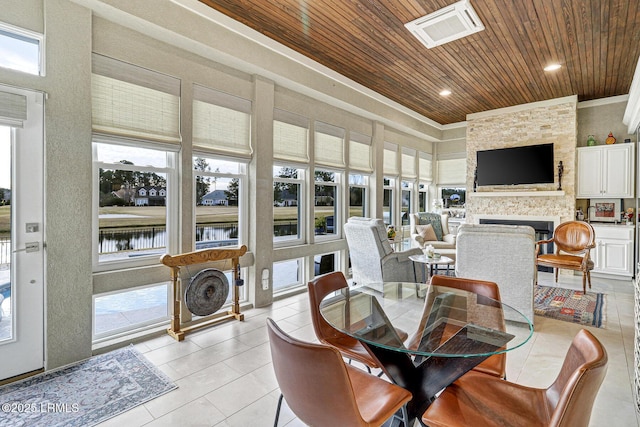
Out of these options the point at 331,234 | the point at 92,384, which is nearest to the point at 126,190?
the point at 92,384

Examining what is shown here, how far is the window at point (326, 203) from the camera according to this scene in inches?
209

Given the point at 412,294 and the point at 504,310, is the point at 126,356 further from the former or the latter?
the point at 504,310

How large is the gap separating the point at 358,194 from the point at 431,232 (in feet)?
5.53

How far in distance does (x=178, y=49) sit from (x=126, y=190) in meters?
1.53

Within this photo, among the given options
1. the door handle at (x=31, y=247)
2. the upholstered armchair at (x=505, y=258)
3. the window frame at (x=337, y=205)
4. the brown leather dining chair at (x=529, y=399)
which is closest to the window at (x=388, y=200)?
the window frame at (x=337, y=205)

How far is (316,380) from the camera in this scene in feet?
3.82

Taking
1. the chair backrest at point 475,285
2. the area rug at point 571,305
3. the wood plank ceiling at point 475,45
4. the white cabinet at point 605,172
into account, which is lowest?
the area rug at point 571,305

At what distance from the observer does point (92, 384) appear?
241cm

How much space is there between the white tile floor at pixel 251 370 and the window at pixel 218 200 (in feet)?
3.22

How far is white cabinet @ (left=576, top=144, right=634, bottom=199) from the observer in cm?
543

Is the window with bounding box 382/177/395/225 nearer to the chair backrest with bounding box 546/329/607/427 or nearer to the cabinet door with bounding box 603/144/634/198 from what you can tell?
the cabinet door with bounding box 603/144/634/198

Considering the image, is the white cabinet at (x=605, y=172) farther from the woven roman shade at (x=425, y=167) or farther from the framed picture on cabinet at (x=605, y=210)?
the woven roman shade at (x=425, y=167)

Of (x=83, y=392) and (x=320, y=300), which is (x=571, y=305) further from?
(x=83, y=392)

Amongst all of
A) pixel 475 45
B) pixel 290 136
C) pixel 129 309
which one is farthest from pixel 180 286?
pixel 475 45
